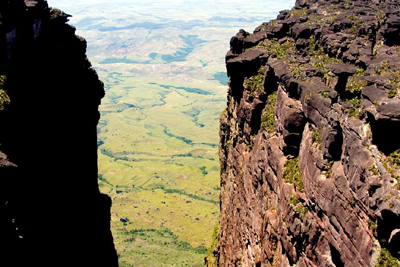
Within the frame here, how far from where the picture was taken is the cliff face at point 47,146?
3731cm

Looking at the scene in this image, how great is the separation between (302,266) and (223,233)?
39585 mm

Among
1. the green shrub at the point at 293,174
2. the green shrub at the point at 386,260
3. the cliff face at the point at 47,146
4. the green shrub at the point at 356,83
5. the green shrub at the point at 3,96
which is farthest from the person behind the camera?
the cliff face at the point at 47,146

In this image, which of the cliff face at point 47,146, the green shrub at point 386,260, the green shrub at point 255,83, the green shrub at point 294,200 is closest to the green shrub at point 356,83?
the green shrub at point 294,200

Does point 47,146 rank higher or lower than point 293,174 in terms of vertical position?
lower

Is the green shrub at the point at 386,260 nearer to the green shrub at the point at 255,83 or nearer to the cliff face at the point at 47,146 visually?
the cliff face at the point at 47,146

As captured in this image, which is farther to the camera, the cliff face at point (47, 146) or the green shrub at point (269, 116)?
the green shrub at point (269, 116)

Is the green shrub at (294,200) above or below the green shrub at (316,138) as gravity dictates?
below

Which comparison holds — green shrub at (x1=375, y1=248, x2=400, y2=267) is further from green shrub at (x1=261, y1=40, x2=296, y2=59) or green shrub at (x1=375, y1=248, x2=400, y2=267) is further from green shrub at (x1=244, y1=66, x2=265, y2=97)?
green shrub at (x1=261, y1=40, x2=296, y2=59)

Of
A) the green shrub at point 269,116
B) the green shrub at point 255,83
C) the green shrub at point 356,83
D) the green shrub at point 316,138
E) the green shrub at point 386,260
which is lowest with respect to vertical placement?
the green shrub at point 386,260

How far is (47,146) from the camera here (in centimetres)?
5028

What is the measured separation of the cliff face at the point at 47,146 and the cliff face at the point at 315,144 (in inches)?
982

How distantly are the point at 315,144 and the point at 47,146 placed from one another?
1393 inches

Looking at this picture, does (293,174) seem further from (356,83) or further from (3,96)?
(3,96)

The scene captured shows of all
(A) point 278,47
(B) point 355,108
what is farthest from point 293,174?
(A) point 278,47
